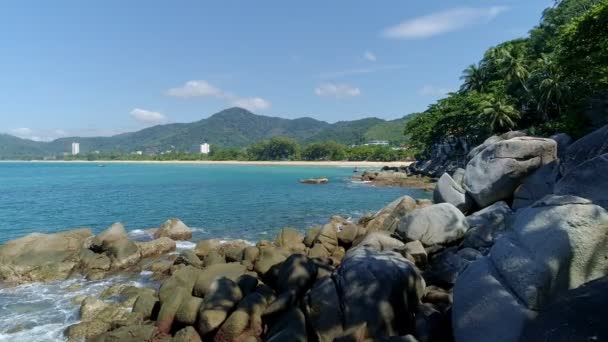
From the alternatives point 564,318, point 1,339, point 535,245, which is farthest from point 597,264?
point 1,339

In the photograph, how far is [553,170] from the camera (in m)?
12.6

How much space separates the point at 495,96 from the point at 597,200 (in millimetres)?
47579

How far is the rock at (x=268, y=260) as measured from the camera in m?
13.0

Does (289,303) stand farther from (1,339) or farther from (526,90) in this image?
(526,90)

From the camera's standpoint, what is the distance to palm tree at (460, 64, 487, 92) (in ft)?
221

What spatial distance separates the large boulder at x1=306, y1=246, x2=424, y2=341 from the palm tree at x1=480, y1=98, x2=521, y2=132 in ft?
144

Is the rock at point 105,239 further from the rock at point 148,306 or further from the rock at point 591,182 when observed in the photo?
the rock at point 591,182

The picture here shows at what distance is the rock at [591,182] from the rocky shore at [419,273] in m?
0.03

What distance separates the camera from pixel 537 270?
6.41 metres

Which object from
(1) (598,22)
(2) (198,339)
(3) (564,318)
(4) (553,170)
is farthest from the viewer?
(1) (598,22)

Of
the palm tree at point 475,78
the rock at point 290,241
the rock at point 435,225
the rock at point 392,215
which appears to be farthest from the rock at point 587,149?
the palm tree at point 475,78

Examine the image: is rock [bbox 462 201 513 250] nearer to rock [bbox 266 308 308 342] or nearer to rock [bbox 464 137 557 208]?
rock [bbox 464 137 557 208]

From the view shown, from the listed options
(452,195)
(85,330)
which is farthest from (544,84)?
(85,330)

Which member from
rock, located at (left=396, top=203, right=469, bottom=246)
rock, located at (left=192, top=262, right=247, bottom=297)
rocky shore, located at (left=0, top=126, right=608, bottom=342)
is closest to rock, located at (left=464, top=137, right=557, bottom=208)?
rocky shore, located at (left=0, top=126, right=608, bottom=342)
